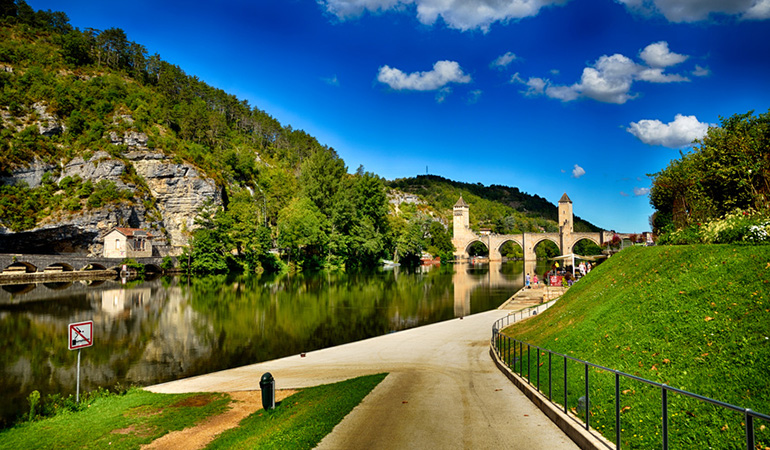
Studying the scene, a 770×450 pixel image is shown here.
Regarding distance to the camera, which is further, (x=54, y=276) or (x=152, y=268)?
(x=152, y=268)

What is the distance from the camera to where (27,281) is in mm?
52000

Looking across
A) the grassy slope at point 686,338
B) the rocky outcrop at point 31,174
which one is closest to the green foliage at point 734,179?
the grassy slope at point 686,338

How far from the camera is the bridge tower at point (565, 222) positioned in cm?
11956

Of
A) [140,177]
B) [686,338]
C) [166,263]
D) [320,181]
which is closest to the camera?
[686,338]

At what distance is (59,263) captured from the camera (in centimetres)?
5753

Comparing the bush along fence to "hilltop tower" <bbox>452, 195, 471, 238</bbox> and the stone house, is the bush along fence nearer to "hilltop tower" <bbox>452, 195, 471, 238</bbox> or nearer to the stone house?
the stone house

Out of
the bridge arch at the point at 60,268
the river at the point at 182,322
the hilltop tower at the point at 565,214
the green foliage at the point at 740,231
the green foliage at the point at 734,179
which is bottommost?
the river at the point at 182,322

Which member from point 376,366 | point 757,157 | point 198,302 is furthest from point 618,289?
point 198,302

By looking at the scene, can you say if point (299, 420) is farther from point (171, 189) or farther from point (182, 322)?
point (171, 189)

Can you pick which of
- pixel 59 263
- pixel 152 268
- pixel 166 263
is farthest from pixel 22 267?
pixel 166 263

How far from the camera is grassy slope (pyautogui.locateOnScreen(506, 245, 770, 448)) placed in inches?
245

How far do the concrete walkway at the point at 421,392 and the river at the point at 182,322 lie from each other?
3.86 meters

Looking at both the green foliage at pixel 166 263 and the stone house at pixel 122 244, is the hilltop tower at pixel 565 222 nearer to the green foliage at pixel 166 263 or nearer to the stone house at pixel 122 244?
the green foliage at pixel 166 263

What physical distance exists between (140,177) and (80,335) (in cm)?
8053
